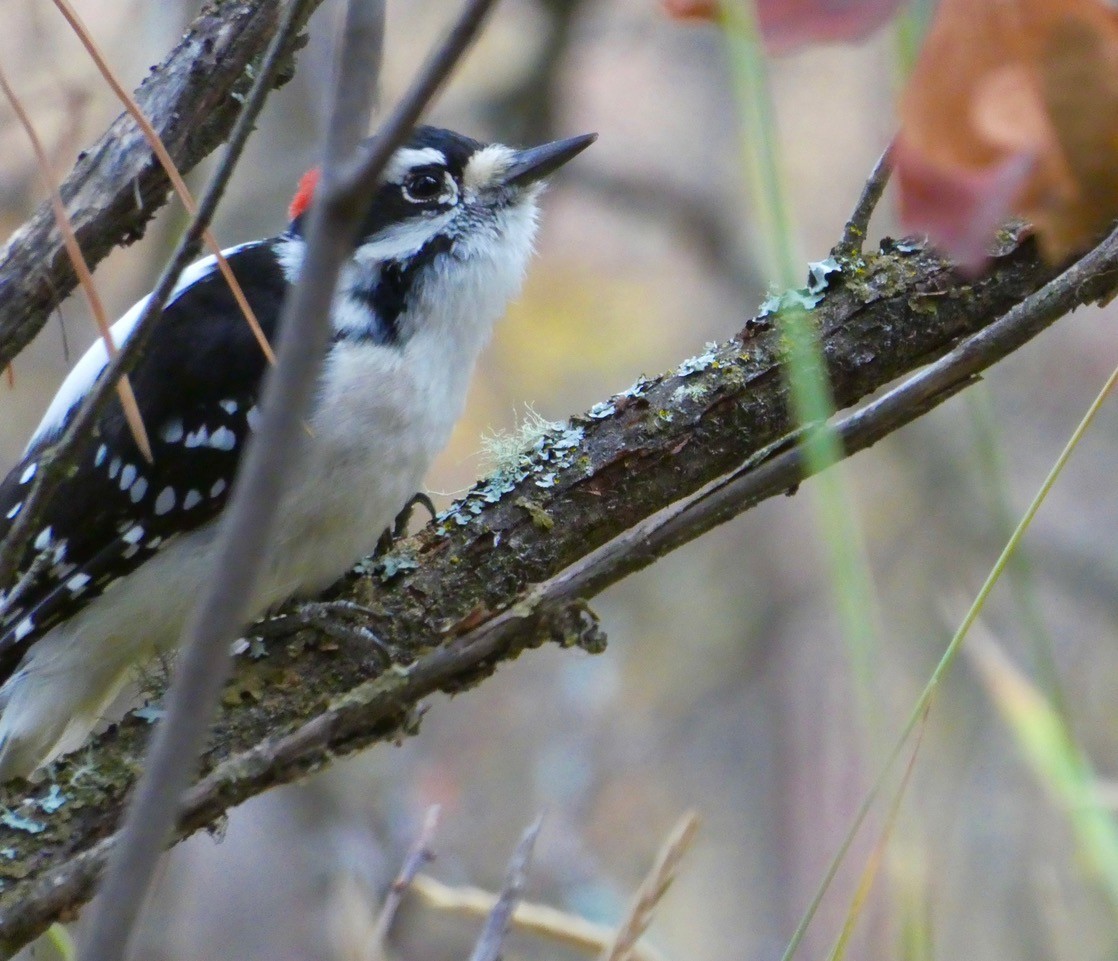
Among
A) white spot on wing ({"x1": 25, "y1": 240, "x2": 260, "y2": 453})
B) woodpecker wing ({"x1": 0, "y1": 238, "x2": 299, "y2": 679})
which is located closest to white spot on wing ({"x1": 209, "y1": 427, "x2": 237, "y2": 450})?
woodpecker wing ({"x1": 0, "y1": 238, "x2": 299, "y2": 679})

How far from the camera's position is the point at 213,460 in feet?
7.20

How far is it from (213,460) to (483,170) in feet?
2.58

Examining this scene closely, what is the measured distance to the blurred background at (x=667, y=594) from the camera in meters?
4.46

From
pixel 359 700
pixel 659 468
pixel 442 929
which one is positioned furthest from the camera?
pixel 442 929

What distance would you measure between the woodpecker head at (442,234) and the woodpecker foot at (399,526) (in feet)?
1.06

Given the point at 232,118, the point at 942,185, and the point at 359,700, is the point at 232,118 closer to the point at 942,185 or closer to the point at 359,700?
the point at 359,700

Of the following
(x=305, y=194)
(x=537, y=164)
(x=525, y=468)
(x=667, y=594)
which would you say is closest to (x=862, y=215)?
(x=525, y=468)

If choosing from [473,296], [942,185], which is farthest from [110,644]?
[942,185]

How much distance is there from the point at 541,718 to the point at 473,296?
3967 mm

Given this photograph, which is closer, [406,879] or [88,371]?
[406,879]

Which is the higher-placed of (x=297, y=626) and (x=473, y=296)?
(x=473, y=296)

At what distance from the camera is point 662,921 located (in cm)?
682

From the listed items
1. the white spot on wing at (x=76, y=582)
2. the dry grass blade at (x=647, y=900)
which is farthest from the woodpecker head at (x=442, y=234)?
the dry grass blade at (x=647, y=900)

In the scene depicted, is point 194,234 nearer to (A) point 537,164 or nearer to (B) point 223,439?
(B) point 223,439
